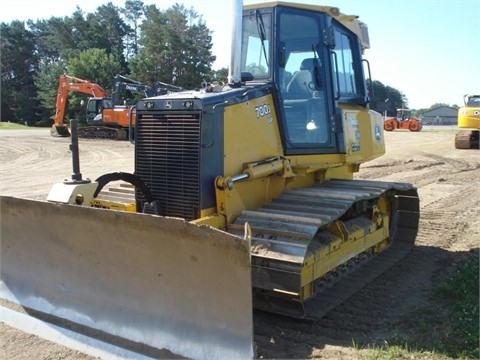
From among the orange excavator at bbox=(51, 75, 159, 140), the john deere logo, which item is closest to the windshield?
the john deere logo

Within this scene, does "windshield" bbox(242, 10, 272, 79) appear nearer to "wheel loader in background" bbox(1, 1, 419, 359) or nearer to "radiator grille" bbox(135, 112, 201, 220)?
"wheel loader in background" bbox(1, 1, 419, 359)

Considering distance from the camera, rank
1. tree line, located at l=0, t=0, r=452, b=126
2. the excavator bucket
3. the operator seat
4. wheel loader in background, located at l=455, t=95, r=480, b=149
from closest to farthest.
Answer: the operator seat, wheel loader in background, located at l=455, t=95, r=480, b=149, the excavator bucket, tree line, located at l=0, t=0, r=452, b=126

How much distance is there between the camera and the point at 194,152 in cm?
427

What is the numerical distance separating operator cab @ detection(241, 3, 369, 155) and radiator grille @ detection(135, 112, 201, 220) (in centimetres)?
94

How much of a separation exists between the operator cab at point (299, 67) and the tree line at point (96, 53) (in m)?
30.6

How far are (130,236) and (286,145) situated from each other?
199 centimetres

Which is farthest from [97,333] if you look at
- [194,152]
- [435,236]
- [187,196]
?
[435,236]

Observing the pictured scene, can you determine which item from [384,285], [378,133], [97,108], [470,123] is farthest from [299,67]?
[97,108]

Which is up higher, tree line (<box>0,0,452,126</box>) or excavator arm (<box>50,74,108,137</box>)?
tree line (<box>0,0,452,126</box>)

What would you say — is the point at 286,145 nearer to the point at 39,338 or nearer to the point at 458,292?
the point at 458,292

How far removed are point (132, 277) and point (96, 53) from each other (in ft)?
163

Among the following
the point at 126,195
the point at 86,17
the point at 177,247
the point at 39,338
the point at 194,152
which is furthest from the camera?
the point at 86,17

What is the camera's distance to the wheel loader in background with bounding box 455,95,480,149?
19797 mm

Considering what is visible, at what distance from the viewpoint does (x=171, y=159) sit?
445cm
